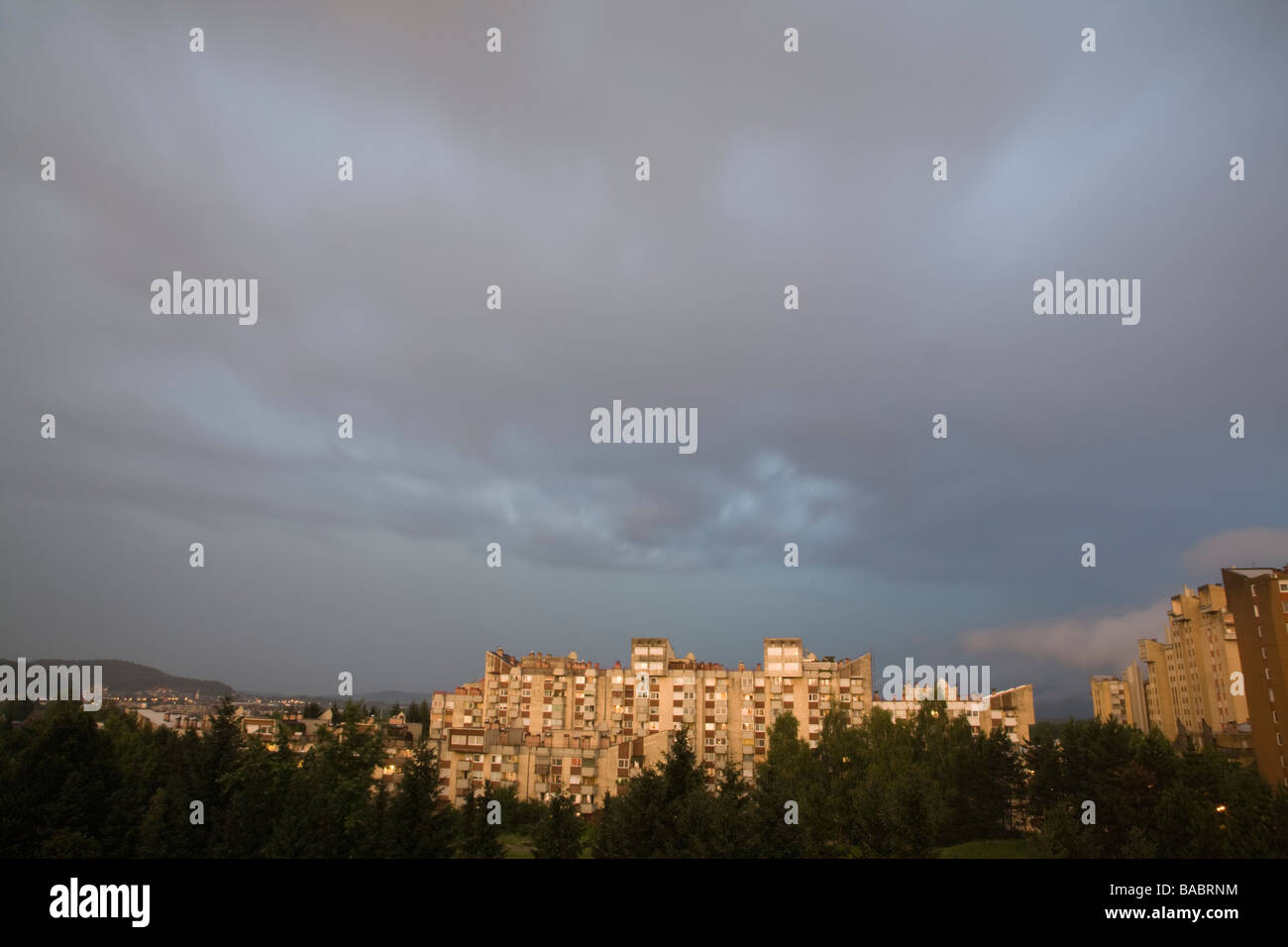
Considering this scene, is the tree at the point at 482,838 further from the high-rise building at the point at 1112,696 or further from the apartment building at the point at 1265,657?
the high-rise building at the point at 1112,696

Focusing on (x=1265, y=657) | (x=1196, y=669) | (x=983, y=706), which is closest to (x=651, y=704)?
(x=983, y=706)

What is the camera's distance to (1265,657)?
67.2 m

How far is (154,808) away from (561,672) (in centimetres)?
5998

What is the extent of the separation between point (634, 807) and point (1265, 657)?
61.6 metres

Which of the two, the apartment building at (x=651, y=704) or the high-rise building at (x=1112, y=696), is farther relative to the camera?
the high-rise building at (x=1112, y=696)

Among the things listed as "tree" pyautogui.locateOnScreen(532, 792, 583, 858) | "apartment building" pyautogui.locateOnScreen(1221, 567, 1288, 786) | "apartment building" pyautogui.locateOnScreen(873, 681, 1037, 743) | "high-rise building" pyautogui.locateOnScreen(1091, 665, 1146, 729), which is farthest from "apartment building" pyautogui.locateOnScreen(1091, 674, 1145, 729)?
"tree" pyautogui.locateOnScreen(532, 792, 583, 858)

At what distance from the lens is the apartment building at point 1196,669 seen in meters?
88.9

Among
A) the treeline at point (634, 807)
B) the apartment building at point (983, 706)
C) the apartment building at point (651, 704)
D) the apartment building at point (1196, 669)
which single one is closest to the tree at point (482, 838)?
the treeline at point (634, 807)

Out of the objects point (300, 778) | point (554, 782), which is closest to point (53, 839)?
point (300, 778)

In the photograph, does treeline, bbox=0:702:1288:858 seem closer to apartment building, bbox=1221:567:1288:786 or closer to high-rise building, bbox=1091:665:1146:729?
apartment building, bbox=1221:567:1288:786

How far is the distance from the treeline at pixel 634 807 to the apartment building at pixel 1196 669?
30.3 meters

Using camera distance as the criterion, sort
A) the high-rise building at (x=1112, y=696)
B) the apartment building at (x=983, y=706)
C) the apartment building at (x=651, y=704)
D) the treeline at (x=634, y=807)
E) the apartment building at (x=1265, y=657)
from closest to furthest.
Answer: the treeline at (x=634, y=807) < the apartment building at (x=1265, y=657) < the apartment building at (x=651, y=704) < the apartment building at (x=983, y=706) < the high-rise building at (x=1112, y=696)
